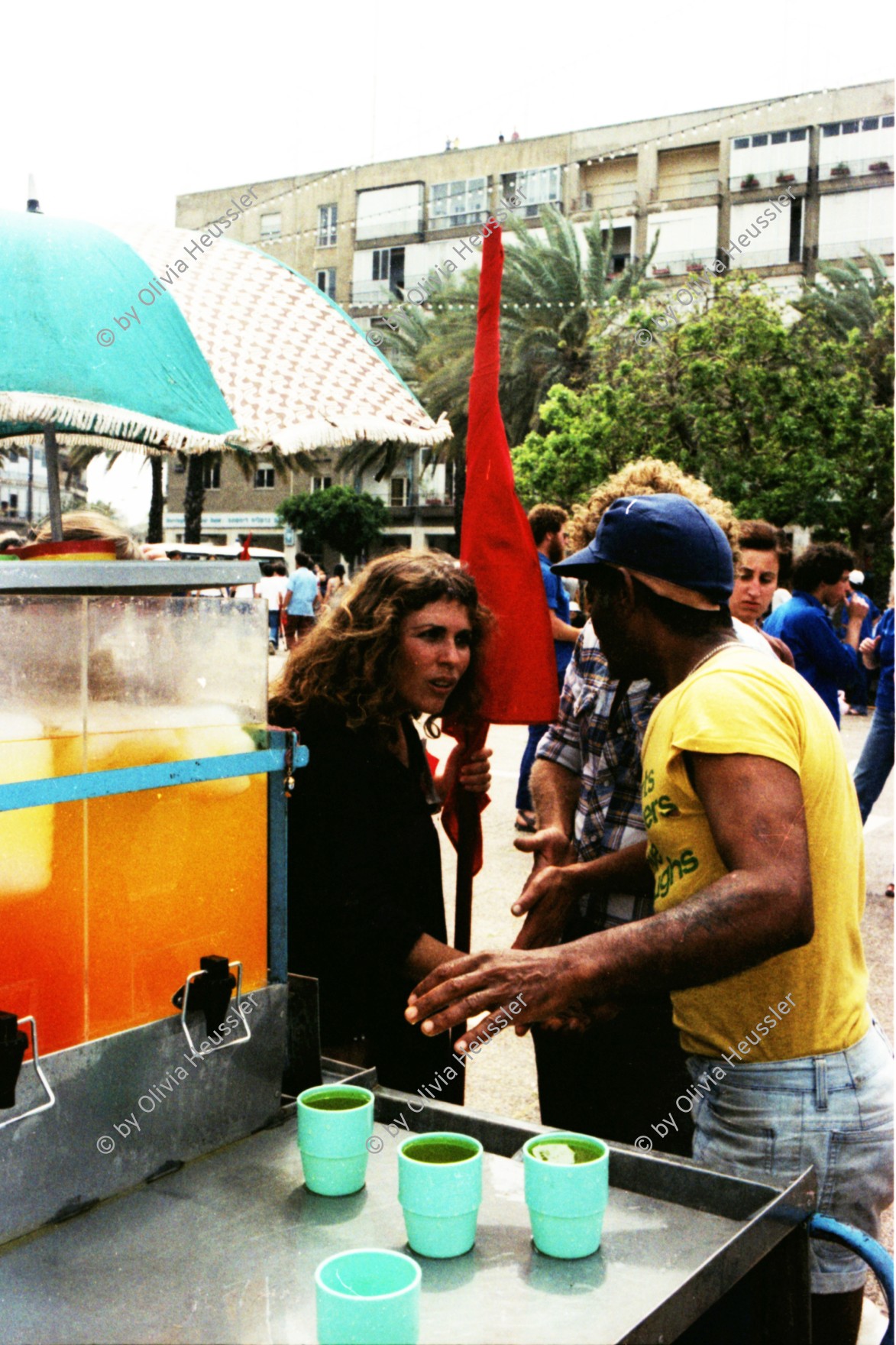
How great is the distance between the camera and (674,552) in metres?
2.02

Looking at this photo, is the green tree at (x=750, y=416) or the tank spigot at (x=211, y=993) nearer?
the tank spigot at (x=211, y=993)

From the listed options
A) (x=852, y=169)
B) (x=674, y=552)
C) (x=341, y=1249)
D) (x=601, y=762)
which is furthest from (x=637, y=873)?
(x=852, y=169)

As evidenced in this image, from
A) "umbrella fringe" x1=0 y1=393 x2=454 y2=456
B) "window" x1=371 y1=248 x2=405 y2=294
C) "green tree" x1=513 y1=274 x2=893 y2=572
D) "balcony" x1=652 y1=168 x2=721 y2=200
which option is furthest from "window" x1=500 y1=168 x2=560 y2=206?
"umbrella fringe" x1=0 y1=393 x2=454 y2=456

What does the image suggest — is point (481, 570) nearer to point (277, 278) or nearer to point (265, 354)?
point (265, 354)

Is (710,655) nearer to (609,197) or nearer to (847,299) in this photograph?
(847,299)

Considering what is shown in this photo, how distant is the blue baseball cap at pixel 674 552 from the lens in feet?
6.63

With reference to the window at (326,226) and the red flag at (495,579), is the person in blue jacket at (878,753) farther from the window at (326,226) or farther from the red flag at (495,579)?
the window at (326,226)

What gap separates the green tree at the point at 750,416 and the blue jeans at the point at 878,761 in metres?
13.8

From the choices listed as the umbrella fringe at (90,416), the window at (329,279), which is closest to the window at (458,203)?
the window at (329,279)

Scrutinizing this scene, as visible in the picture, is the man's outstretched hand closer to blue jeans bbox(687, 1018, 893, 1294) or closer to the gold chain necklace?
blue jeans bbox(687, 1018, 893, 1294)

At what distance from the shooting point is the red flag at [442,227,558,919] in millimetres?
Result: 2590

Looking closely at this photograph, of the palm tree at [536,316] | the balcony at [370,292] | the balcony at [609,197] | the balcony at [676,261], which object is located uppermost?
the balcony at [609,197]

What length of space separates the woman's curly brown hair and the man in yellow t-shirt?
489 millimetres

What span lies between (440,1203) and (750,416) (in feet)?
66.3
